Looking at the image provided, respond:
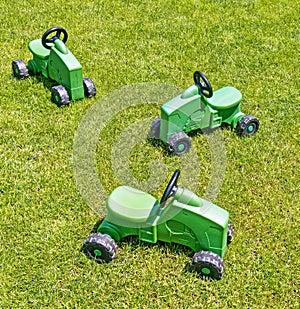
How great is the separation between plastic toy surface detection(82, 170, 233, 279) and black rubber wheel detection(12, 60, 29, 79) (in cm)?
214

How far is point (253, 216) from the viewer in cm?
355

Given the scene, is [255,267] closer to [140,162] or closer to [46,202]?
[140,162]

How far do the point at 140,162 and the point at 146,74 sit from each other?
1419 millimetres

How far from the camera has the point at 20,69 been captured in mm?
4758

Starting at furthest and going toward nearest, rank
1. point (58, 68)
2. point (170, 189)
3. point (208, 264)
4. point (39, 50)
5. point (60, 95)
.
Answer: point (39, 50) → point (58, 68) → point (60, 95) → point (208, 264) → point (170, 189)

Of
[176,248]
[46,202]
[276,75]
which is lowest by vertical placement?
[276,75]

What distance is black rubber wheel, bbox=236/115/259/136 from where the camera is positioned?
13.6 ft

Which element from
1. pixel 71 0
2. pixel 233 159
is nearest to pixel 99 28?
pixel 71 0

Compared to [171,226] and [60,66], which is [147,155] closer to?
[171,226]

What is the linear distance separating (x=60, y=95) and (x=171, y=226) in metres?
1.92

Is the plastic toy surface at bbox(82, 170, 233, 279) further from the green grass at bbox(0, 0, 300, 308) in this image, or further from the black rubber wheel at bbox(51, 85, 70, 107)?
the black rubber wheel at bbox(51, 85, 70, 107)

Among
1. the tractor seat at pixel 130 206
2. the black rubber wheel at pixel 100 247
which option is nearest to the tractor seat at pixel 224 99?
the tractor seat at pixel 130 206

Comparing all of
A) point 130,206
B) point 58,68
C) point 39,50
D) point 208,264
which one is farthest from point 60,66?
point 208,264

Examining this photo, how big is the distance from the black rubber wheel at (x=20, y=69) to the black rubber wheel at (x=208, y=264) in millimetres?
2721
